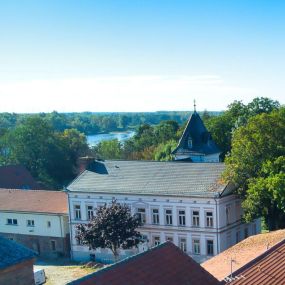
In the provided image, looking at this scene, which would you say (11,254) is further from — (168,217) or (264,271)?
(168,217)

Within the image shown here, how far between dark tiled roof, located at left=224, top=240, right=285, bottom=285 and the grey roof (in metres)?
16.8

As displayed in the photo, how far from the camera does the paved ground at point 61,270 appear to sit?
35.8 meters

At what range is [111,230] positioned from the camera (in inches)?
1373

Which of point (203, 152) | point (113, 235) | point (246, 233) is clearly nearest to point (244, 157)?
point (246, 233)

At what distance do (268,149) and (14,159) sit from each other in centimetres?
4318

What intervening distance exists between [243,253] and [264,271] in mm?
10117

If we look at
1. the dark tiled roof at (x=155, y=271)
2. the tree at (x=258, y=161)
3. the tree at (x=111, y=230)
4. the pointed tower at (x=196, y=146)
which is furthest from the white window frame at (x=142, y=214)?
the dark tiled roof at (x=155, y=271)

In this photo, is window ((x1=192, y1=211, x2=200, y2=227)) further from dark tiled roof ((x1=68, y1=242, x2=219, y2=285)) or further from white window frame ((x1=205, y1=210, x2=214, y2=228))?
dark tiled roof ((x1=68, y1=242, x2=219, y2=285))

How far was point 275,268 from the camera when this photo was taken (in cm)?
1808

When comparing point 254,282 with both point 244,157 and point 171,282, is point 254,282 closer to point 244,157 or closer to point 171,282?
point 171,282

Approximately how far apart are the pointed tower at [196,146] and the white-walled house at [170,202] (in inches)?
438

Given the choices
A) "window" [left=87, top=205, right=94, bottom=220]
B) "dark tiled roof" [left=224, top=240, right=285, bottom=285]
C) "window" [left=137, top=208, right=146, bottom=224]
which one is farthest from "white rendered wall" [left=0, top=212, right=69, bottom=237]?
"dark tiled roof" [left=224, top=240, right=285, bottom=285]

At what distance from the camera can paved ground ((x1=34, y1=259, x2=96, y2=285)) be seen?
117 feet

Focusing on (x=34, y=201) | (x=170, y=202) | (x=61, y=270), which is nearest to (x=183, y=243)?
(x=170, y=202)
